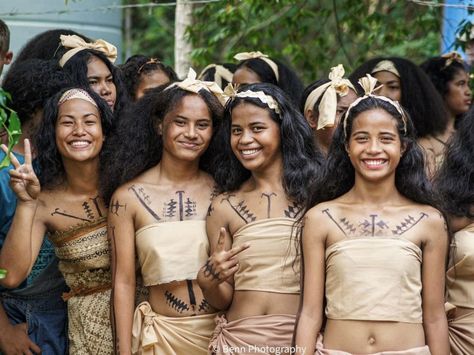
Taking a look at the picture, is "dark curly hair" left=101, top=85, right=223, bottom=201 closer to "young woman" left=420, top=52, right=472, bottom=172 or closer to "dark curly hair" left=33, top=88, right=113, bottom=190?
"dark curly hair" left=33, top=88, right=113, bottom=190

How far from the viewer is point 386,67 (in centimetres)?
672

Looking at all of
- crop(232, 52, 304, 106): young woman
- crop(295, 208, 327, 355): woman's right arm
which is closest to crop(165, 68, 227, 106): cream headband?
crop(295, 208, 327, 355): woman's right arm

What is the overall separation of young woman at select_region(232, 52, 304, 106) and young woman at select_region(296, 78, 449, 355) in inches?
79.2

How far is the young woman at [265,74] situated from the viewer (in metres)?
6.49

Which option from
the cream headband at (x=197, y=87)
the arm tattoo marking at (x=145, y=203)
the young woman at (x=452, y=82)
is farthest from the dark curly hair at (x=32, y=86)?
the young woman at (x=452, y=82)

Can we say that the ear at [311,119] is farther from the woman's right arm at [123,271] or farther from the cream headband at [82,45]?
the woman's right arm at [123,271]

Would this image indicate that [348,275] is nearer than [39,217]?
Yes

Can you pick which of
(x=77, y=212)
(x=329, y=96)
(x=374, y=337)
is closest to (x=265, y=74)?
(x=329, y=96)

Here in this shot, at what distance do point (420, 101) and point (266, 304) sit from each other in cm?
256

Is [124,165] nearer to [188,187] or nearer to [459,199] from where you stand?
[188,187]

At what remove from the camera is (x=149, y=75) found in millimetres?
6480

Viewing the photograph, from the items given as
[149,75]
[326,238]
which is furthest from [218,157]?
[149,75]

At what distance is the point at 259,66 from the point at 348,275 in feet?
8.66

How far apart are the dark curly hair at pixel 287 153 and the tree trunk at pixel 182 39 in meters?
3.21
